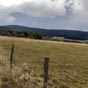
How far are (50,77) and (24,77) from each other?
127 inches

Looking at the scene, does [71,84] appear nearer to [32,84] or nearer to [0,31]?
[32,84]

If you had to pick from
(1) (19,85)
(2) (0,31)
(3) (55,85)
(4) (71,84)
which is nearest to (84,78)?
(4) (71,84)

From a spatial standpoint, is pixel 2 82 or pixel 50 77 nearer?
pixel 2 82

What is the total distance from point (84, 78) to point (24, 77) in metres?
5.05

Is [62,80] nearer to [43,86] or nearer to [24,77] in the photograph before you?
[24,77]

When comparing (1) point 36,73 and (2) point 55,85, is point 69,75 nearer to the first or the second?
(1) point 36,73

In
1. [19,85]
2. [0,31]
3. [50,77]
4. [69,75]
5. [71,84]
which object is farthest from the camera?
[0,31]

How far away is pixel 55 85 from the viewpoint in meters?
16.7

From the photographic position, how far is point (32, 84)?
15320 mm

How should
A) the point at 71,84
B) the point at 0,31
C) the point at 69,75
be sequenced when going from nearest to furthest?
the point at 71,84 < the point at 69,75 < the point at 0,31

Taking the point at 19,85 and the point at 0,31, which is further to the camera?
the point at 0,31

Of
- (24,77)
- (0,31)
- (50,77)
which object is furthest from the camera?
(0,31)

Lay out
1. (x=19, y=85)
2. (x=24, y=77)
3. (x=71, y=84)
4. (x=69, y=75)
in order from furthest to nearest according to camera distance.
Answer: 1. (x=69, y=75)
2. (x=71, y=84)
3. (x=24, y=77)
4. (x=19, y=85)

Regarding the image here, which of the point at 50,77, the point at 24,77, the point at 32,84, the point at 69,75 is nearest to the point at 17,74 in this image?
the point at 24,77
